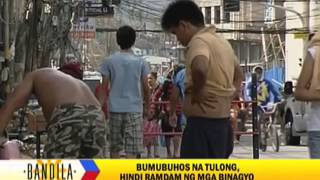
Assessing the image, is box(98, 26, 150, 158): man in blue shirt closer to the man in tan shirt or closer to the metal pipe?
the man in tan shirt

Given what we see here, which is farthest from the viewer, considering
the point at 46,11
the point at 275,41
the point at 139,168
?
the point at 275,41

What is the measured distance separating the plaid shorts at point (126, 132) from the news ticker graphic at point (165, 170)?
3.98 meters

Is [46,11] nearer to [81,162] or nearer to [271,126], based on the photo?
[271,126]

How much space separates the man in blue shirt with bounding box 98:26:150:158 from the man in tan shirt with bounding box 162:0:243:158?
230 cm

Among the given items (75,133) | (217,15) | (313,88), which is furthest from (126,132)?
(217,15)

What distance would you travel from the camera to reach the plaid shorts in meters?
7.83

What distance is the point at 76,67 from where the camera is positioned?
546 centimetres

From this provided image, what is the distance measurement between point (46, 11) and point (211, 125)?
17.6 m

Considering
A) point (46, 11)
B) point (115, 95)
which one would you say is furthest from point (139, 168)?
point (46, 11)

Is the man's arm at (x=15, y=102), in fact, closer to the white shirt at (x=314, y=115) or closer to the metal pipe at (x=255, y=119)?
the white shirt at (x=314, y=115)

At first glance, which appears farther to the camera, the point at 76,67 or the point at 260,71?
the point at 260,71

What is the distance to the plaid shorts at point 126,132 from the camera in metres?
7.83

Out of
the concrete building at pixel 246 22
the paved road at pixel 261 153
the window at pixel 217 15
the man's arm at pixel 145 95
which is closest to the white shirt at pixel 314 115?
the man's arm at pixel 145 95

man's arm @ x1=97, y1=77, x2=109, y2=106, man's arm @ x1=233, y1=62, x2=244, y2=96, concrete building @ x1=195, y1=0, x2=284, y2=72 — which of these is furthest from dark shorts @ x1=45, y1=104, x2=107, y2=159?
concrete building @ x1=195, y1=0, x2=284, y2=72
